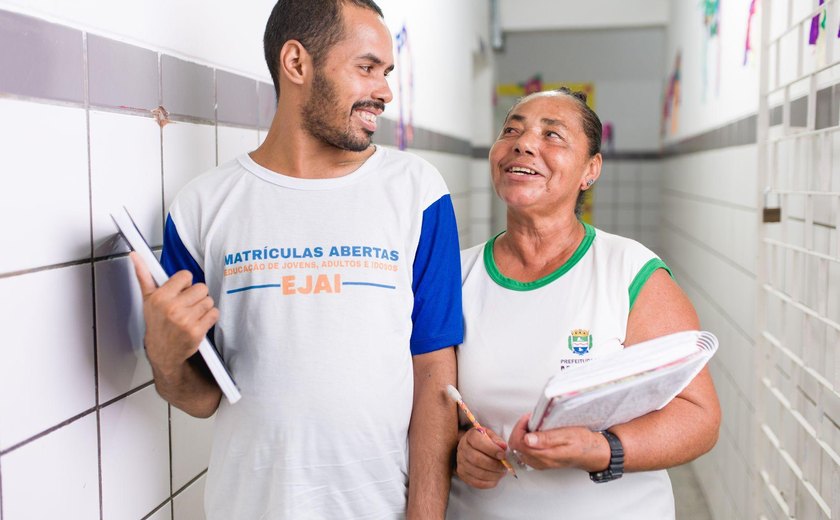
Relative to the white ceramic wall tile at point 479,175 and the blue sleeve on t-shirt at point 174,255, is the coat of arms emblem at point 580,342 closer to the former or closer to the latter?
the blue sleeve on t-shirt at point 174,255

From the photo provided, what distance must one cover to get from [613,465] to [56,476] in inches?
32.6

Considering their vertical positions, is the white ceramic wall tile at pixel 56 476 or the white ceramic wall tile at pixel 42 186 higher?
the white ceramic wall tile at pixel 42 186

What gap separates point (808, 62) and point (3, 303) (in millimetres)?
1991

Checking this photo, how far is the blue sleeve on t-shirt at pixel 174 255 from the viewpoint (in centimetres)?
125

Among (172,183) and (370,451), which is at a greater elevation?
(172,183)

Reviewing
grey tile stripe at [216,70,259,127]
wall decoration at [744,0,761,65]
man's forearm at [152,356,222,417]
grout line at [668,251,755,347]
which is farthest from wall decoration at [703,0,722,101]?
man's forearm at [152,356,222,417]

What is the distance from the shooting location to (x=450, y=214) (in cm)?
130

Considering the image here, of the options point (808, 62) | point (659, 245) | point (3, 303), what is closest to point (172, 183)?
point (3, 303)

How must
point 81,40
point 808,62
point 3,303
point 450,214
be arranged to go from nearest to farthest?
point 3,303
point 81,40
point 450,214
point 808,62

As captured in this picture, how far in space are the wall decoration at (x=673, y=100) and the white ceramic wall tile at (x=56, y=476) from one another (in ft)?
16.7

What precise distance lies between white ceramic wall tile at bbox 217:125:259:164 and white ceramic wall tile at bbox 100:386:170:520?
0.53 metres

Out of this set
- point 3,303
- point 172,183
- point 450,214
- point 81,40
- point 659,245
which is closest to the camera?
point 3,303

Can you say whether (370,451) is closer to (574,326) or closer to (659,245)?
(574,326)

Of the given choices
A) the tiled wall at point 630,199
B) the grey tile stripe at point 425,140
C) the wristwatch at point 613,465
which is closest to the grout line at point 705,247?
the tiled wall at point 630,199
